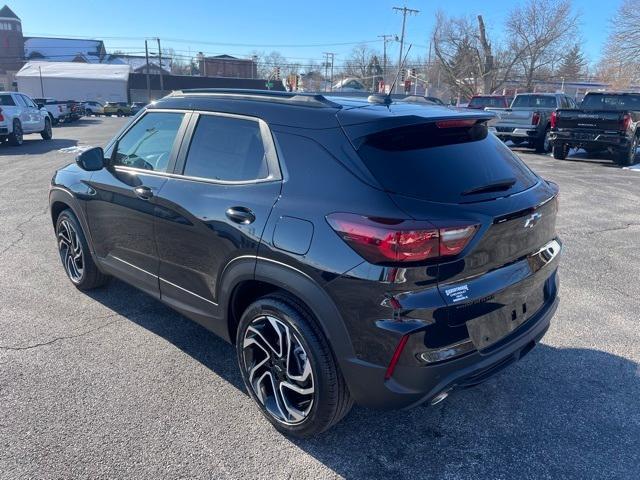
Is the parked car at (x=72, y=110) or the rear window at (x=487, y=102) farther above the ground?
the rear window at (x=487, y=102)

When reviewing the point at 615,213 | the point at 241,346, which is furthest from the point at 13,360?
the point at 615,213

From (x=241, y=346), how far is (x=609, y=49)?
119 ft

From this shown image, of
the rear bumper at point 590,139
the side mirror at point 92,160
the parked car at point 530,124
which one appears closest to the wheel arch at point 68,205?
the side mirror at point 92,160

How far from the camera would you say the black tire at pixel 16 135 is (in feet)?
57.4

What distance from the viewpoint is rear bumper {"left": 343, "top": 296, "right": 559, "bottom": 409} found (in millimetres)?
2289

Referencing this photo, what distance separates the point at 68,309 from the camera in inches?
170

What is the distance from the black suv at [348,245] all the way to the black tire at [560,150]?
42.7 ft

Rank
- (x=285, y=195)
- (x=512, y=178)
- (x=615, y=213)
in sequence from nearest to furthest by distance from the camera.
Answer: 1. (x=285, y=195)
2. (x=512, y=178)
3. (x=615, y=213)

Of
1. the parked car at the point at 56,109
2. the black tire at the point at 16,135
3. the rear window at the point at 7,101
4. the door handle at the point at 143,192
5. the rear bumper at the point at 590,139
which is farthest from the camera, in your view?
the parked car at the point at 56,109

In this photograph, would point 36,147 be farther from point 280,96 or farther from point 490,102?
point 490,102

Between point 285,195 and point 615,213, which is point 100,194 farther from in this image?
point 615,213

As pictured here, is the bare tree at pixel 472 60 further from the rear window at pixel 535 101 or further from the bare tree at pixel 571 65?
the rear window at pixel 535 101

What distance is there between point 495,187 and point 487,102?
2424 cm

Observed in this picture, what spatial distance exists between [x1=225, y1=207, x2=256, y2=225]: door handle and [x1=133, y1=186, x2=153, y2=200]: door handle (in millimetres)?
878
